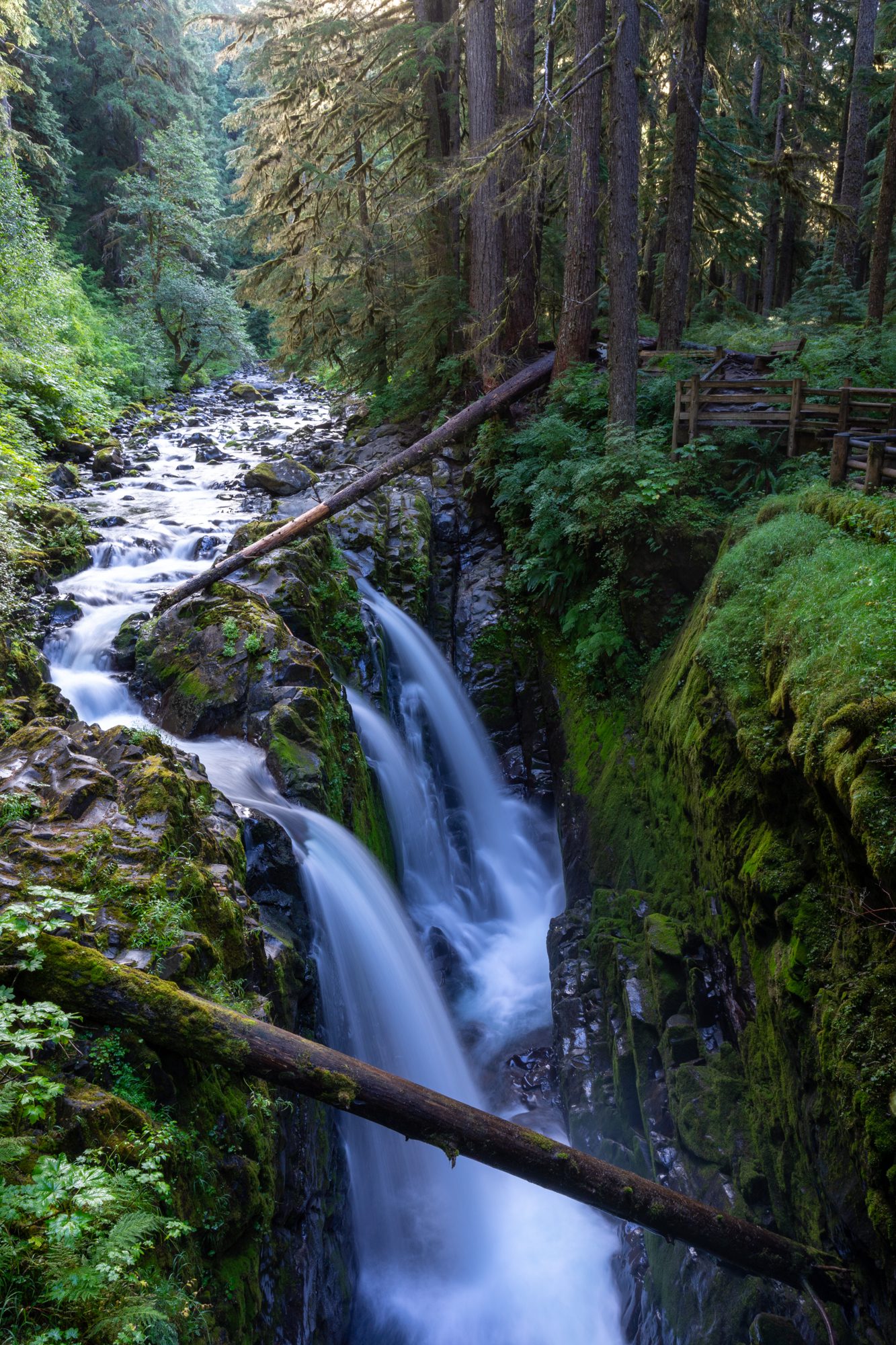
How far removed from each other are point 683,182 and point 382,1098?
1523 cm

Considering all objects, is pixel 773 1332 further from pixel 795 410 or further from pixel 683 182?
pixel 683 182

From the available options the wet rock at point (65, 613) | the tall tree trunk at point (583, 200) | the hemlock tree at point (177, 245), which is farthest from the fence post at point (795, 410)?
the hemlock tree at point (177, 245)

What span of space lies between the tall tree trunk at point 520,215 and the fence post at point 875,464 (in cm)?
910

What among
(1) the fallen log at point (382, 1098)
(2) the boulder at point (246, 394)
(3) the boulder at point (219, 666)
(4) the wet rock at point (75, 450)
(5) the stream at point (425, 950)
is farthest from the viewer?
(2) the boulder at point (246, 394)

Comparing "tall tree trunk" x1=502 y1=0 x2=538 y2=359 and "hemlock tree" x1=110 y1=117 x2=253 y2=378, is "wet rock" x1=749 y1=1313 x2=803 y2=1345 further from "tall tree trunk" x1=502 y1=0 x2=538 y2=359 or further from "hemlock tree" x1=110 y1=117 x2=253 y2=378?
"hemlock tree" x1=110 y1=117 x2=253 y2=378

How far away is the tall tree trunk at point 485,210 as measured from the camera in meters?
14.4

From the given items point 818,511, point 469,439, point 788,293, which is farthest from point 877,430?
point 788,293

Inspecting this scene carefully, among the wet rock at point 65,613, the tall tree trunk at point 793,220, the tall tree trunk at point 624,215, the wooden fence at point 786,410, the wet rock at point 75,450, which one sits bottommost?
the wet rock at point 65,613

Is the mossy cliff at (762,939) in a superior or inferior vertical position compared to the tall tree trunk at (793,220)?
inferior

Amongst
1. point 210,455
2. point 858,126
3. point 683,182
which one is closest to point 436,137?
point 683,182

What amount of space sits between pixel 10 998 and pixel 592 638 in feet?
26.7

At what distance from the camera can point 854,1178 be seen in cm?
418

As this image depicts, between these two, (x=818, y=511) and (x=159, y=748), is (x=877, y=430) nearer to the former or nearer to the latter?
(x=818, y=511)

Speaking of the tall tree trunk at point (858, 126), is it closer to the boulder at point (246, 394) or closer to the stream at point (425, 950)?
the stream at point (425, 950)
